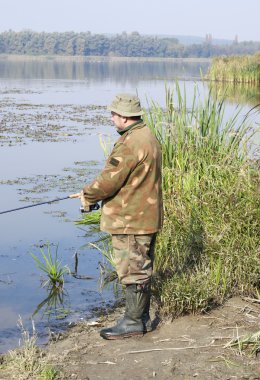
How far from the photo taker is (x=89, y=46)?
144m

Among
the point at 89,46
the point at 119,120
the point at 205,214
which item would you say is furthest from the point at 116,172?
the point at 89,46

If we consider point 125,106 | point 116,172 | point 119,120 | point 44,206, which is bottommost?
point 44,206

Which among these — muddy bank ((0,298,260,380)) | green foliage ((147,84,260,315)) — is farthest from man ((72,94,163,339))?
green foliage ((147,84,260,315))

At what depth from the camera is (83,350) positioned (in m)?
5.21

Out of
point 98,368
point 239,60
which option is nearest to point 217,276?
point 98,368

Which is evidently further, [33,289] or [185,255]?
[33,289]

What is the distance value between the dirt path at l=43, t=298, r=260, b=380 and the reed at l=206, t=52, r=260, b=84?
31.6m

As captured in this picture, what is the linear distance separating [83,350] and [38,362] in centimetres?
52

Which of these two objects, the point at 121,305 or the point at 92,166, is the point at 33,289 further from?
the point at 92,166

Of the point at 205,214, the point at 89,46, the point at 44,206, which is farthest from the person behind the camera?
the point at 89,46

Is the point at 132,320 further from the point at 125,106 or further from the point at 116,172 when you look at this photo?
the point at 125,106

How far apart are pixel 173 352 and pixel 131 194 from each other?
1077 millimetres

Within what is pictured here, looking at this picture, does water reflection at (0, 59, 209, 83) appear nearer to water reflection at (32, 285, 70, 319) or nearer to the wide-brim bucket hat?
water reflection at (32, 285, 70, 319)

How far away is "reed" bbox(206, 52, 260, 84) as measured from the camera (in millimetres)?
36688
